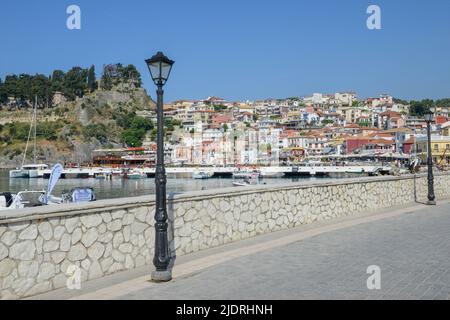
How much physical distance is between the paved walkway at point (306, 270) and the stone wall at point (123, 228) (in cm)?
28

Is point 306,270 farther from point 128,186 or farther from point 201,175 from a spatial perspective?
point 201,175

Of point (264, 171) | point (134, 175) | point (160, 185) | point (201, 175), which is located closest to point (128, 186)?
point (201, 175)

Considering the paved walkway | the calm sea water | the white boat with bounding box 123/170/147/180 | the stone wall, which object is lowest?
the calm sea water

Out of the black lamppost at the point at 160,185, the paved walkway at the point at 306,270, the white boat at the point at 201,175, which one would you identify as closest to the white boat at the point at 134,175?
the white boat at the point at 201,175

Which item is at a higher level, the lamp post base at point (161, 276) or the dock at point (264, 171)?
the lamp post base at point (161, 276)

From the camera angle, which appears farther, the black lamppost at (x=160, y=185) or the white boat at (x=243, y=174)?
the white boat at (x=243, y=174)

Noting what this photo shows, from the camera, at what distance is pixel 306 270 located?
7.62 m

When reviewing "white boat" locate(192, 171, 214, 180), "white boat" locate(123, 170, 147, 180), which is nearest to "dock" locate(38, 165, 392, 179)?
"white boat" locate(123, 170, 147, 180)

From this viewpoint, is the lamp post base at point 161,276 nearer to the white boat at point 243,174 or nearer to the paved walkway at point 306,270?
the paved walkway at point 306,270

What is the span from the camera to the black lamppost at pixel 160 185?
285 inches

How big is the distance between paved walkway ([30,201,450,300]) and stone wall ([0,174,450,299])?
277 millimetres

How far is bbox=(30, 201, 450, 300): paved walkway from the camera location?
6371 mm

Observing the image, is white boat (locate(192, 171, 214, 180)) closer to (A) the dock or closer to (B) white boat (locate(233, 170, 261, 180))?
(A) the dock

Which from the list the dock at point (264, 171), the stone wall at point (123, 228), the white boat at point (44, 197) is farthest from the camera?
the dock at point (264, 171)
